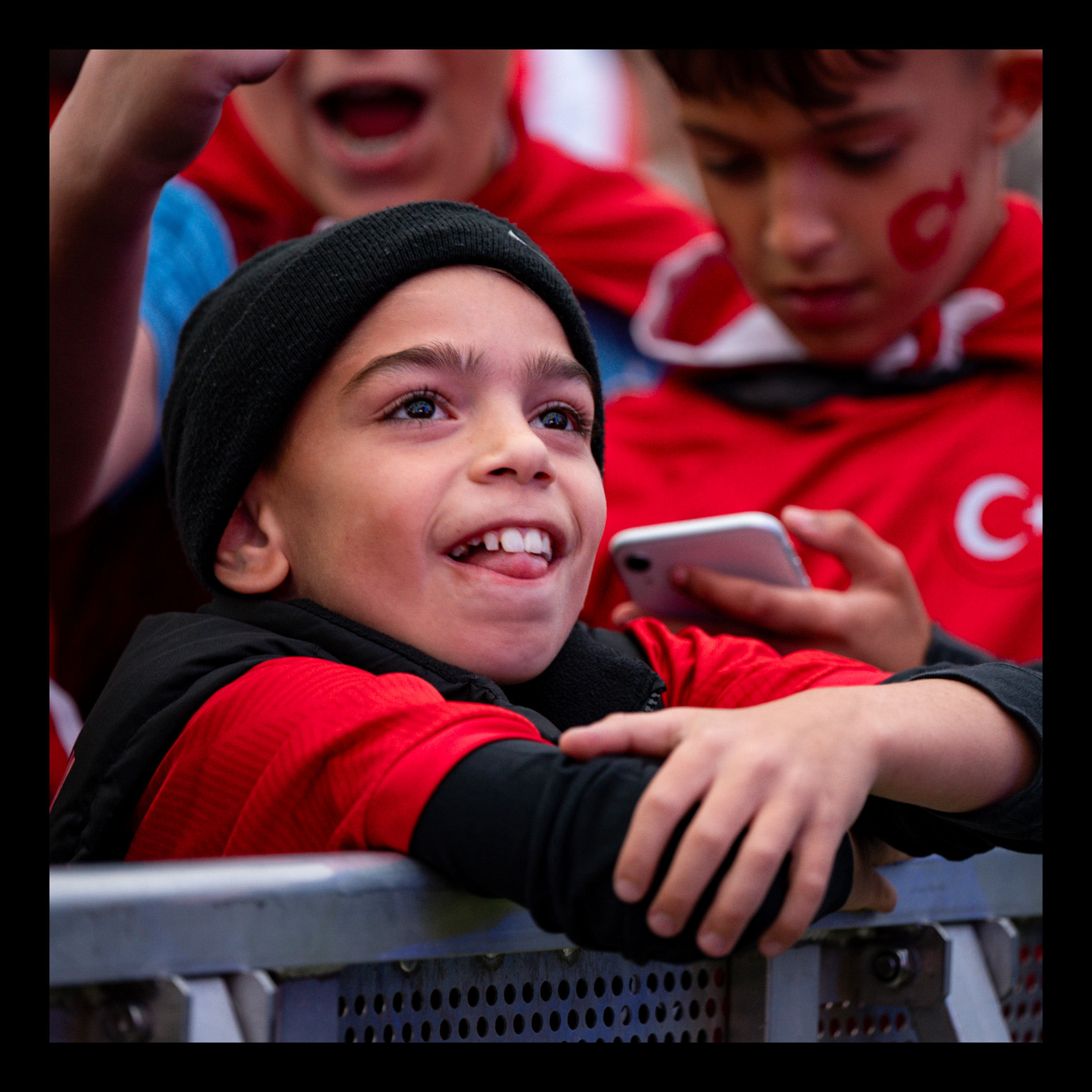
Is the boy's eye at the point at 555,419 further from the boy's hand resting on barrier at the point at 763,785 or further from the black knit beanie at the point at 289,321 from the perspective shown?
the boy's hand resting on barrier at the point at 763,785

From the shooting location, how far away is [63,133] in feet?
2.86

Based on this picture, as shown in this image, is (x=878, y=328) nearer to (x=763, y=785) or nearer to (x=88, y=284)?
(x=88, y=284)

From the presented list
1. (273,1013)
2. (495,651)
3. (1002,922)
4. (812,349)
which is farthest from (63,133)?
(812,349)

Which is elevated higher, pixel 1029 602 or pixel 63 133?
pixel 63 133

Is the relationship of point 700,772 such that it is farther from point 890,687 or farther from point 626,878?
point 890,687

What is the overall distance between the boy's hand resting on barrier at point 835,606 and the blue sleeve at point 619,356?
79cm

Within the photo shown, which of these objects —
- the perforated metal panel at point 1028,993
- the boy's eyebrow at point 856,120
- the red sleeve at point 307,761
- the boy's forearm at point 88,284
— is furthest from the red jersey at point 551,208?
the perforated metal panel at point 1028,993

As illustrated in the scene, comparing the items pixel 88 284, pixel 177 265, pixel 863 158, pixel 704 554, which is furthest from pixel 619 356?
pixel 88 284

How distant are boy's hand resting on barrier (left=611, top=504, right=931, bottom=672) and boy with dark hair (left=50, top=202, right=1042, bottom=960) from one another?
5.8 inches

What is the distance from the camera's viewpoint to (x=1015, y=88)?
4.91ft

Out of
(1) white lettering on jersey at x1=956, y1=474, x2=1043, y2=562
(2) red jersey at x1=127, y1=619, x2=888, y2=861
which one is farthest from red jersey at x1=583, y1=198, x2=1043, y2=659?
(2) red jersey at x1=127, y1=619, x2=888, y2=861

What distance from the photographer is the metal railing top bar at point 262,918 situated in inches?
19.0

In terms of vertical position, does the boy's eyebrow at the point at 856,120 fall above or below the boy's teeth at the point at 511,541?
above

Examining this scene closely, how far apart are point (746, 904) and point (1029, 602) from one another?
1.02 m
